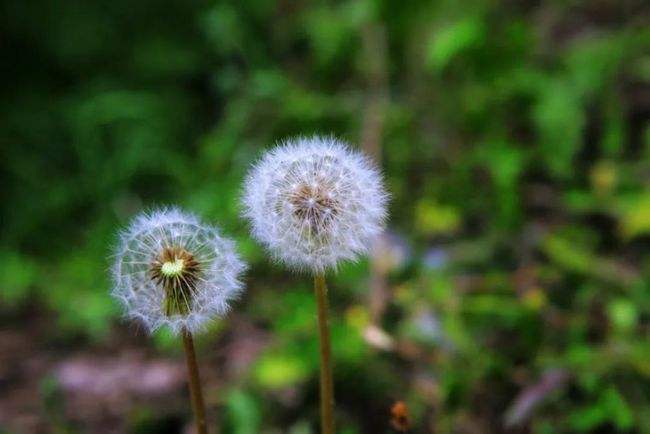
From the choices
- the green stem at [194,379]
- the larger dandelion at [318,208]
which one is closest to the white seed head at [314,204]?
the larger dandelion at [318,208]

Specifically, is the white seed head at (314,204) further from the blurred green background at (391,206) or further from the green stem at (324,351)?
the blurred green background at (391,206)

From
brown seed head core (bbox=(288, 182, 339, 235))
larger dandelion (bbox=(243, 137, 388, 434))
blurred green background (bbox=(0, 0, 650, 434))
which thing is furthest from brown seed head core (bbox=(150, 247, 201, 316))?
blurred green background (bbox=(0, 0, 650, 434))

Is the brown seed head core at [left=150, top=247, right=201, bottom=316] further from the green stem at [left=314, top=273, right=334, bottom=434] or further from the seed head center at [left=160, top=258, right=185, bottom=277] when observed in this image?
the green stem at [left=314, top=273, right=334, bottom=434]

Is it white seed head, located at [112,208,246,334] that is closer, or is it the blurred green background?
white seed head, located at [112,208,246,334]

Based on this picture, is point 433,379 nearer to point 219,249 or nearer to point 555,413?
point 555,413

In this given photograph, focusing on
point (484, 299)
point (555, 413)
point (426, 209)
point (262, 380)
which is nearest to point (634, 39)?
point (426, 209)

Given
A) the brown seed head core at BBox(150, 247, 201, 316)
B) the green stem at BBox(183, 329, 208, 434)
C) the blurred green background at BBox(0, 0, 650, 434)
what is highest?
the blurred green background at BBox(0, 0, 650, 434)

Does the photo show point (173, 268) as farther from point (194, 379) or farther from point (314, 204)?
point (314, 204)

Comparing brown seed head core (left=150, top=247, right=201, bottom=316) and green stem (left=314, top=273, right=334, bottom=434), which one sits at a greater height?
brown seed head core (left=150, top=247, right=201, bottom=316)

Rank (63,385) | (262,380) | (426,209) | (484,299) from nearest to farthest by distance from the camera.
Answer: (262,380)
(484,299)
(63,385)
(426,209)
